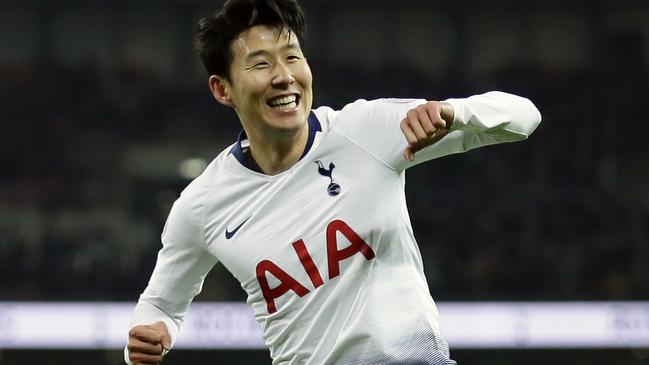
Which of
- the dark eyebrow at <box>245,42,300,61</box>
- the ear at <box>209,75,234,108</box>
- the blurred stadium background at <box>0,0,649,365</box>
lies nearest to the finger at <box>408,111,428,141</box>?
the dark eyebrow at <box>245,42,300,61</box>

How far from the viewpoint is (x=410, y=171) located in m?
7.50

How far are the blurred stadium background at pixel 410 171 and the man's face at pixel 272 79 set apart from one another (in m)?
4.84

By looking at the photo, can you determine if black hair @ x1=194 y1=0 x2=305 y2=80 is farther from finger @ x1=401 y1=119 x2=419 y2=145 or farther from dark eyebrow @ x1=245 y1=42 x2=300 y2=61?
finger @ x1=401 y1=119 x2=419 y2=145

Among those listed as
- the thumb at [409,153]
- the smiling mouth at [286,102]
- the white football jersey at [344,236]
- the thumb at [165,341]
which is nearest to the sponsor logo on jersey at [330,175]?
the white football jersey at [344,236]

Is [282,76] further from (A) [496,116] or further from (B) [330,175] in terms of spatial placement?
(A) [496,116]

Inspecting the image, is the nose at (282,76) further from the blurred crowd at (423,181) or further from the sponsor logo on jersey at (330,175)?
the blurred crowd at (423,181)

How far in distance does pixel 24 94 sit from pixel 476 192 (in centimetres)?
307

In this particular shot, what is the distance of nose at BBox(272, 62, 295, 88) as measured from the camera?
266cm

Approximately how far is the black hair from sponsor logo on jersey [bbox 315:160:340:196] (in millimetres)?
316

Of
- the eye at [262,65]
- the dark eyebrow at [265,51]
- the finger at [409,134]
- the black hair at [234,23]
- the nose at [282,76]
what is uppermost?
the black hair at [234,23]

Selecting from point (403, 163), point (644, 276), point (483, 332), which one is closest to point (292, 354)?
point (403, 163)

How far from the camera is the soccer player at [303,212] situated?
2.53 m

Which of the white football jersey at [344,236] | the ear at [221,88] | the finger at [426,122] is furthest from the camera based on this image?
the ear at [221,88]

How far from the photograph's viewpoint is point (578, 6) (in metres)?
8.09
